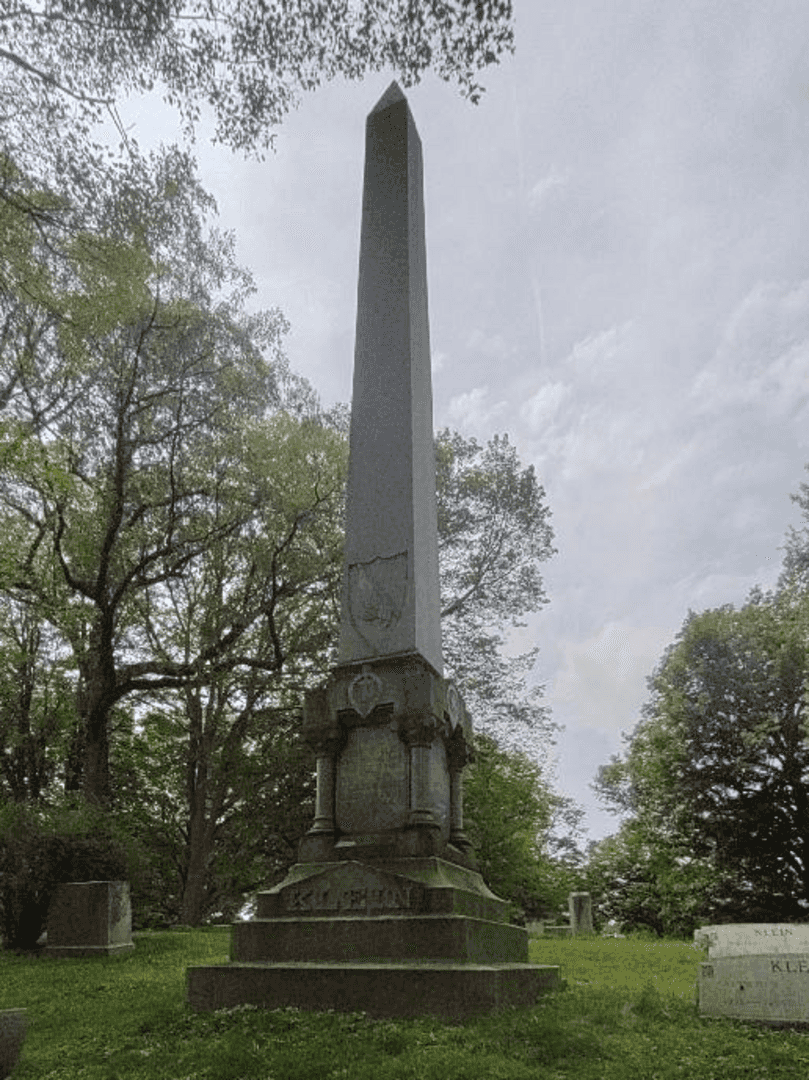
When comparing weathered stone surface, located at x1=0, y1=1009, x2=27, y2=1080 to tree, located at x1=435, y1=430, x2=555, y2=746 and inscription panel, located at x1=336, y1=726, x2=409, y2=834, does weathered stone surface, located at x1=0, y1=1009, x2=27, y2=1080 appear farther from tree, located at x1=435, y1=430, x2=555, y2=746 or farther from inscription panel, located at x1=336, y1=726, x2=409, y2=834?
tree, located at x1=435, y1=430, x2=555, y2=746

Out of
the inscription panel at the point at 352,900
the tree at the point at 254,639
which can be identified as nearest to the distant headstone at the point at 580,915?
the tree at the point at 254,639

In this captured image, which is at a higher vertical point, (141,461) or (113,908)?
(141,461)

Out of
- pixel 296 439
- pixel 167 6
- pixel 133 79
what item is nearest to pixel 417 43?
pixel 167 6

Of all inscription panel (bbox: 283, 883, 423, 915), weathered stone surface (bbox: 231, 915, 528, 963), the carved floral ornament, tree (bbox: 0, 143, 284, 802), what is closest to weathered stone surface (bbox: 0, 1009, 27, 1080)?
weathered stone surface (bbox: 231, 915, 528, 963)

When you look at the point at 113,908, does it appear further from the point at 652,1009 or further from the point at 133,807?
the point at 133,807

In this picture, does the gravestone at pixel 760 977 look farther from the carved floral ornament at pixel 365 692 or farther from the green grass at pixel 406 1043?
the carved floral ornament at pixel 365 692

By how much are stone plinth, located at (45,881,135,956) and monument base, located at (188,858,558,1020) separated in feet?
16.3

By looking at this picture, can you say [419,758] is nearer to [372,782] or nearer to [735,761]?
[372,782]

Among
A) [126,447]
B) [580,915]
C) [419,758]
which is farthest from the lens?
[580,915]

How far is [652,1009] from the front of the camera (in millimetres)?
6945

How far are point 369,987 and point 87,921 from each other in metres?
7.02

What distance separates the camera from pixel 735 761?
22250 mm

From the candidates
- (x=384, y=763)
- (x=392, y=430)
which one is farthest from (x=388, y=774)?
(x=392, y=430)

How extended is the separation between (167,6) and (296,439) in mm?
10448
